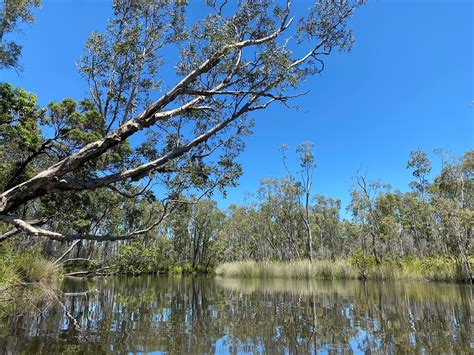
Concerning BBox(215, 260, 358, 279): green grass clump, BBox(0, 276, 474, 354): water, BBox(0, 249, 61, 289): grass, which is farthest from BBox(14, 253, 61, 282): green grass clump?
BBox(215, 260, 358, 279): green grass clump

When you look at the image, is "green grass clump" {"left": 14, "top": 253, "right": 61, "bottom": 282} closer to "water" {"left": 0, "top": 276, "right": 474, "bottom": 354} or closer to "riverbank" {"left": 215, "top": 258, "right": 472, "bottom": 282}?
"water" {"left": 0, "top": 276, "right": 474, "bottom": 354}

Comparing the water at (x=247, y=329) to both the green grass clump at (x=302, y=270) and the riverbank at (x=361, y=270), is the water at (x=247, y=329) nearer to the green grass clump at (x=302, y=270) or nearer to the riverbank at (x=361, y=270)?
the riverbank at (x=361, y=270)

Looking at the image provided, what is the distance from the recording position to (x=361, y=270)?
20.3m

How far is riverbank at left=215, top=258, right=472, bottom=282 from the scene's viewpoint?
56.9 feet

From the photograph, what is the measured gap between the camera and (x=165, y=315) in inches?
316

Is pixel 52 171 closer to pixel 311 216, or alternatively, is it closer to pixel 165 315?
pixel 165 315

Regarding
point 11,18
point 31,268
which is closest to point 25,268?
point 31,268

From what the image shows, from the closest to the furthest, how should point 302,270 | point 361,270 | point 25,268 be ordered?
point 25,268 < point 361,270 < point 302,270

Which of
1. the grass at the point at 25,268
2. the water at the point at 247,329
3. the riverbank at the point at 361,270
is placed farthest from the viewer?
the riverbank at the point at 361,270

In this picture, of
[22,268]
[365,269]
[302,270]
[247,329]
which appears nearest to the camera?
[247,329]

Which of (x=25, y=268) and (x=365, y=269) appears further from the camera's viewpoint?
(x=365, y=269)

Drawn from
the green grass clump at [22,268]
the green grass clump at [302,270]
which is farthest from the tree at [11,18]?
the green grass clump at [302,270]

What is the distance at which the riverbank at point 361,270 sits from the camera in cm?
1733

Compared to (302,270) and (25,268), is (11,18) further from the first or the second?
(302,270)
